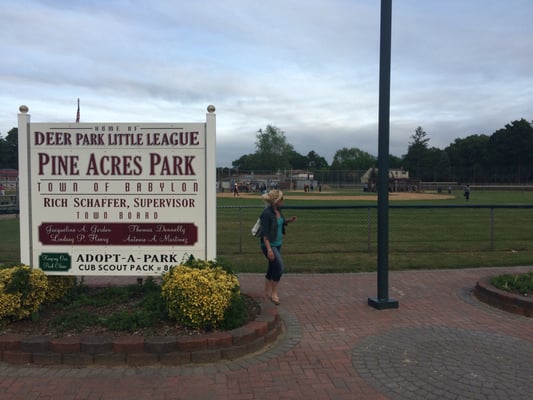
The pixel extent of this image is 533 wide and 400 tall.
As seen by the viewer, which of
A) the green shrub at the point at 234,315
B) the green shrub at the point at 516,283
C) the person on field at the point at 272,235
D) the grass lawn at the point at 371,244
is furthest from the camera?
the grass lawn at the point at 371,244

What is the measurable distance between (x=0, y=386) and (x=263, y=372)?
2217 millimetres

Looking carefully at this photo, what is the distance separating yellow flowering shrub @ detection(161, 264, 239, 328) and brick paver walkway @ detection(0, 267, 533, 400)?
0.56 meters

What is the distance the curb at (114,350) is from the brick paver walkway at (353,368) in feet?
0.31

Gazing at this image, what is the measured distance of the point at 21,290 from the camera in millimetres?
5191

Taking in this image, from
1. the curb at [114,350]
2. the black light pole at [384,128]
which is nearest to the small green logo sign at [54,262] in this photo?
the curb at [114,350]

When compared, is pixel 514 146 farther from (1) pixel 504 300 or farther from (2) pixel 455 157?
(1) pixel 504 300

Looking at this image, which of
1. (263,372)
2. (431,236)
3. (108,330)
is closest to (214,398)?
(263,372)

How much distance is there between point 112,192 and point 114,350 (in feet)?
6.57

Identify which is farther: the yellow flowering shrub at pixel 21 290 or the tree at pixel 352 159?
the tree at pixel 352 159

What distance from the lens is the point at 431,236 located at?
47.4 feet

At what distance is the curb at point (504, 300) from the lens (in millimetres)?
6080

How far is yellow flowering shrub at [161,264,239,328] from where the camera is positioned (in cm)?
481

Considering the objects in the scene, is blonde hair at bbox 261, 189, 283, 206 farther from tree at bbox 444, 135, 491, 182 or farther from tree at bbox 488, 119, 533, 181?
tree at bbox 488, 119, 533, 181

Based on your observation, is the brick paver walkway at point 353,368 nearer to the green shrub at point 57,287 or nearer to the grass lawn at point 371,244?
the green shrub at point 57,287
